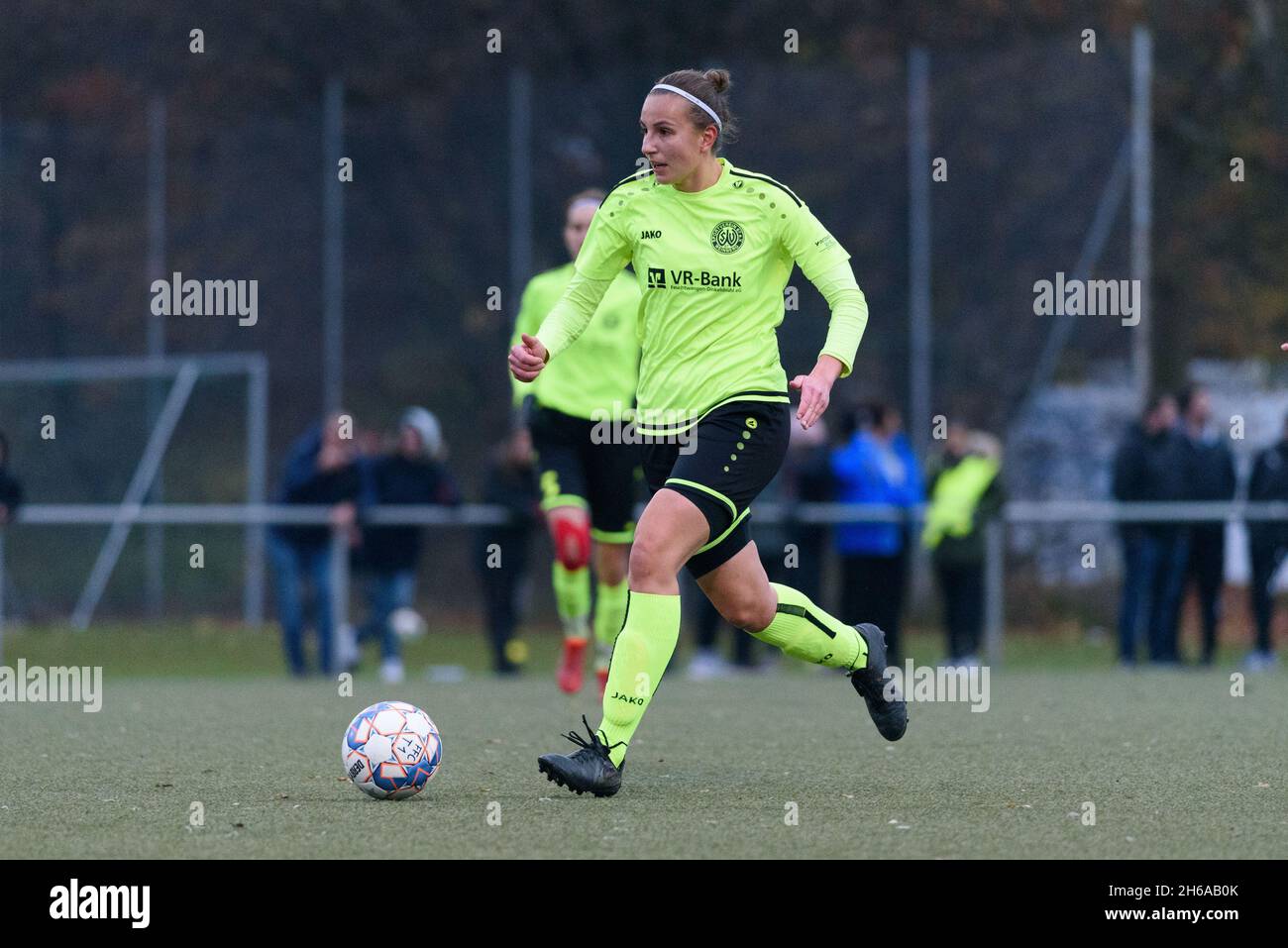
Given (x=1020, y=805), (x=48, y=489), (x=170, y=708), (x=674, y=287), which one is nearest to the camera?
(x=1020, y=805)

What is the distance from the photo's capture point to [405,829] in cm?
571

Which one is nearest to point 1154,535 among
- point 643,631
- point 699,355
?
point 699,355

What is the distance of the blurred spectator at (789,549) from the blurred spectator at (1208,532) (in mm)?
2776

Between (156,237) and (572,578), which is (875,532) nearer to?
(572,578)

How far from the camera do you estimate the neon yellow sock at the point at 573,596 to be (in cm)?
1069

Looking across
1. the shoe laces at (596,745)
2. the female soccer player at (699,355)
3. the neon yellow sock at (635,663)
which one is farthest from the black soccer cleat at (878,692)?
the shoe laces at (596,745)

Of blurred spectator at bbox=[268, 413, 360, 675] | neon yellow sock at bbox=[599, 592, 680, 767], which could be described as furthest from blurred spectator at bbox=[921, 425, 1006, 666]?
neon yellow sock at bbox=[599, 592, 680, 767]

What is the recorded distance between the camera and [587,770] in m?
6.36

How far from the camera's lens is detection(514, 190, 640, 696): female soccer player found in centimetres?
1041

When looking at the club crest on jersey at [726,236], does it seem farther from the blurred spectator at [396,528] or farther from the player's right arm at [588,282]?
the blurred spectator at [396,528]
